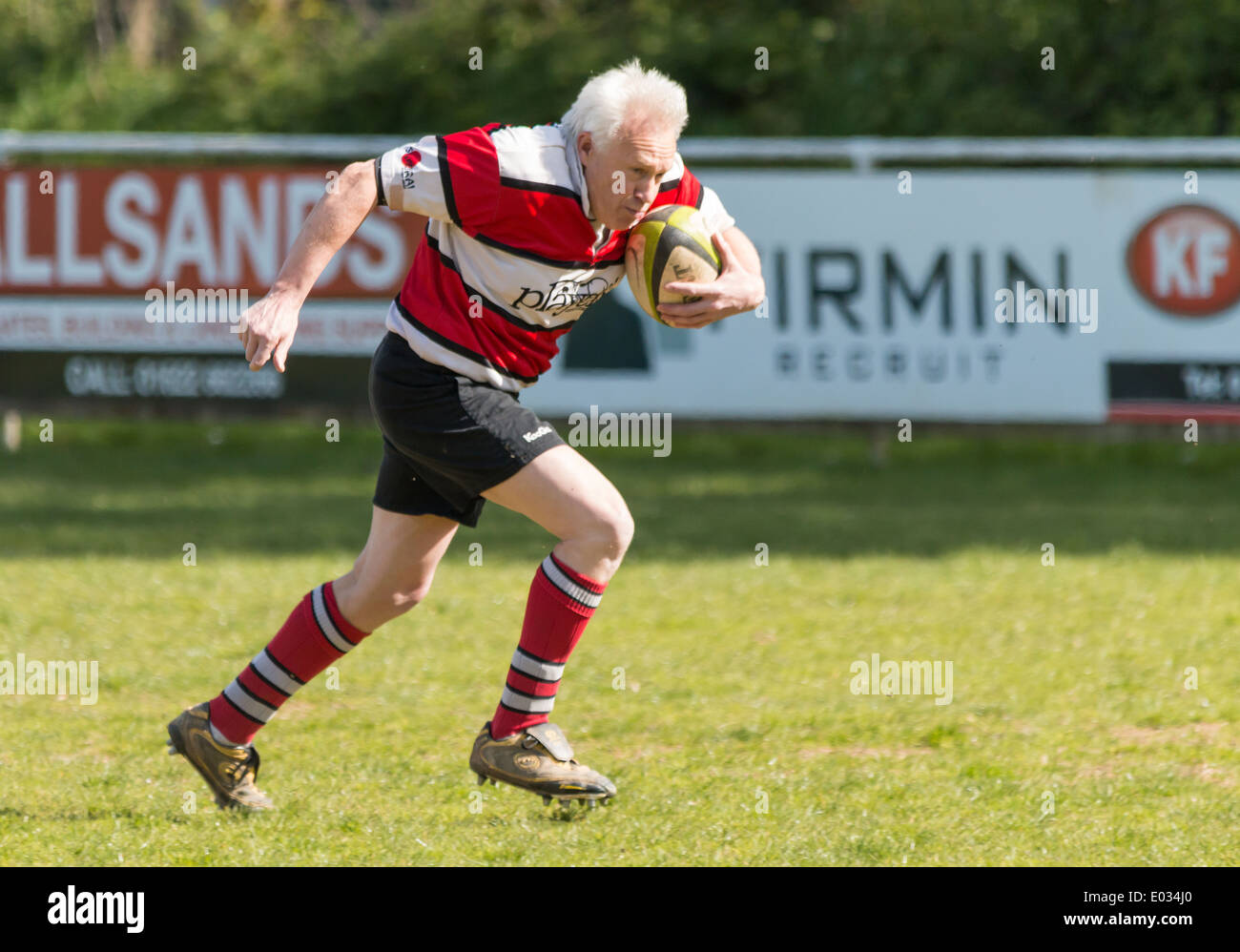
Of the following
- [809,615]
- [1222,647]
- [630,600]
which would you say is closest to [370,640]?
[630,600]

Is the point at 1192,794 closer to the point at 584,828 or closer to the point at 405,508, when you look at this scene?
the point at 584,828

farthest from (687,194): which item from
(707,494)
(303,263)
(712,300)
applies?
(707,494)

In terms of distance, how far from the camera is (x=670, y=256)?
15.9 feet

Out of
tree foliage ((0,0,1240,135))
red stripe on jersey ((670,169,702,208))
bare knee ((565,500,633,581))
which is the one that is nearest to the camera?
bare knee ((565,500,633,581))

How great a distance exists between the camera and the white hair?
14.9 feet

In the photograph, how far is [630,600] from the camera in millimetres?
8570

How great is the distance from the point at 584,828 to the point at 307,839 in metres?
0.78

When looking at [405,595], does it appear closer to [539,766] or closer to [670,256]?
[539,766]

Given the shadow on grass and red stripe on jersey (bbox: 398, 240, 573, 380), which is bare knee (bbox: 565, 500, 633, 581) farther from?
the shadow on grass

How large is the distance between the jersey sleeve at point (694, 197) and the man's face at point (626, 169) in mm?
255

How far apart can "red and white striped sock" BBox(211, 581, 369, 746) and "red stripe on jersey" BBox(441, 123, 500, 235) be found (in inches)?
48.3

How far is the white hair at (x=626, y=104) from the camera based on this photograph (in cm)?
455

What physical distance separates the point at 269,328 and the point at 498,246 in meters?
0.71

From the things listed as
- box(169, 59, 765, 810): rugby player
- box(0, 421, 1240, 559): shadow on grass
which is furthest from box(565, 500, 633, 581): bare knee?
box(0, 421, 1240, 559): shadow on grass
